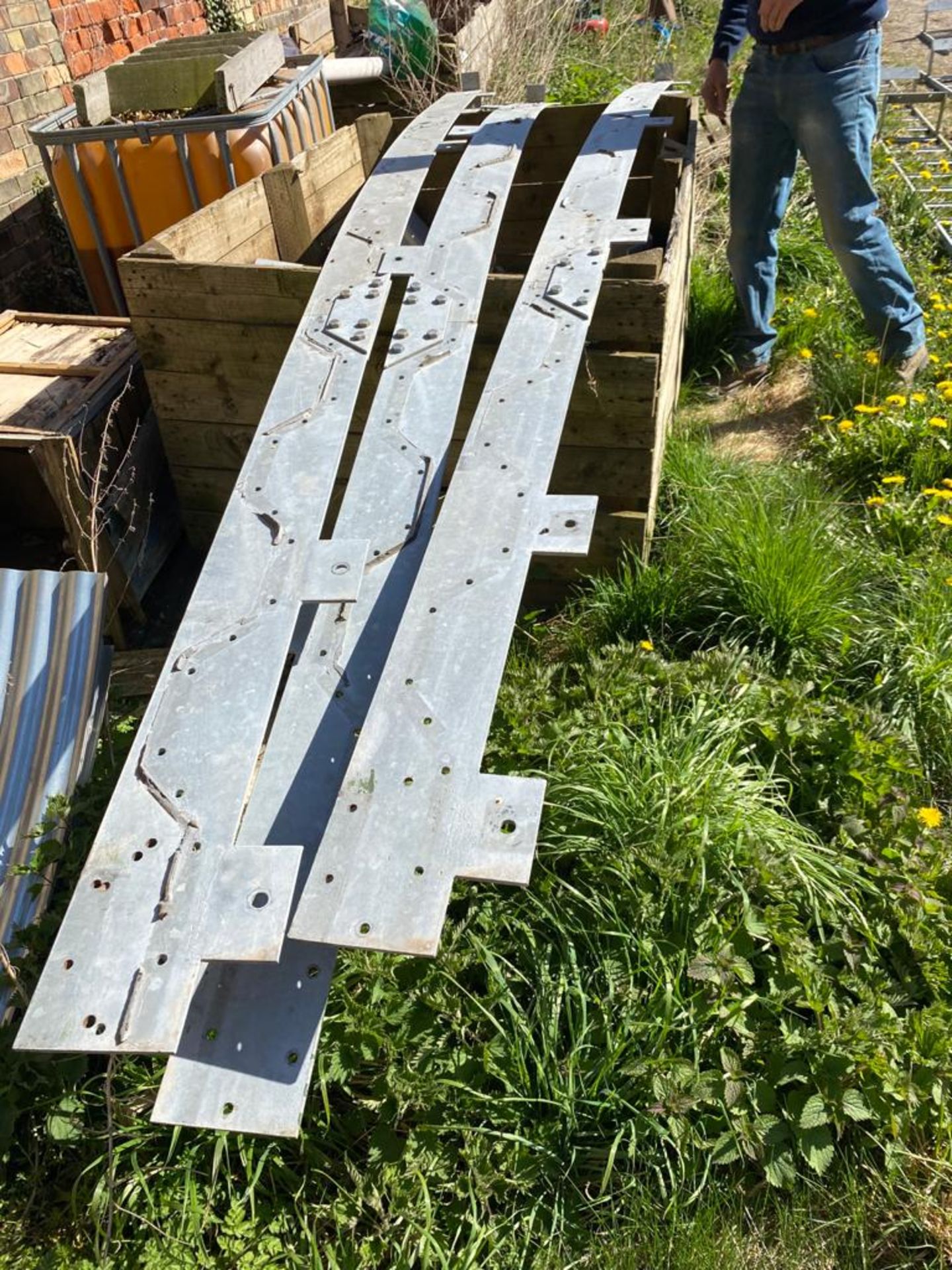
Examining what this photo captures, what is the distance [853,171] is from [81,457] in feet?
10.0

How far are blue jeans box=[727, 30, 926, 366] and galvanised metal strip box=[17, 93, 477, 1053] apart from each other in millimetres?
2106

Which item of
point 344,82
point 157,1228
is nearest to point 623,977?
point 157,1228

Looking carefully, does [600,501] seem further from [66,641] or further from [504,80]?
[504,80]

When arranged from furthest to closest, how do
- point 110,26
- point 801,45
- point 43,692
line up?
point 110,26, point 801,45, point 43,692

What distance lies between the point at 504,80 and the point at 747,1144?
6.61m

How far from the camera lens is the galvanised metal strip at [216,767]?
1.58 meters

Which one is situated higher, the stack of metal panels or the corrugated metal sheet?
the stack of metal panels

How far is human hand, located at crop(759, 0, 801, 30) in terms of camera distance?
344 centimetres

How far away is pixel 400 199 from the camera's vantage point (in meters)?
3.28

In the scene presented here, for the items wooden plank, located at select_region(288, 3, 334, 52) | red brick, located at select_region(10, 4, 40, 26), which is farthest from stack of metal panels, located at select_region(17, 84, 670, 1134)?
wooden plank, located at select_region(288, 3, 334, 52)

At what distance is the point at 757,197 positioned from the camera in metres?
4.16

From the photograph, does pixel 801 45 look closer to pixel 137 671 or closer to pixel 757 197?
pixel 757 197

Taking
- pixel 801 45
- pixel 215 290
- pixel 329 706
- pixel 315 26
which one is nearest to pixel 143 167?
pixel 215 290

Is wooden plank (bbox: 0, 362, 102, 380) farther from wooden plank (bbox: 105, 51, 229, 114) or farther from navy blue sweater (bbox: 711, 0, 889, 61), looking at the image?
navy blue sweater (bbox: 711, 0, 889, 61)
